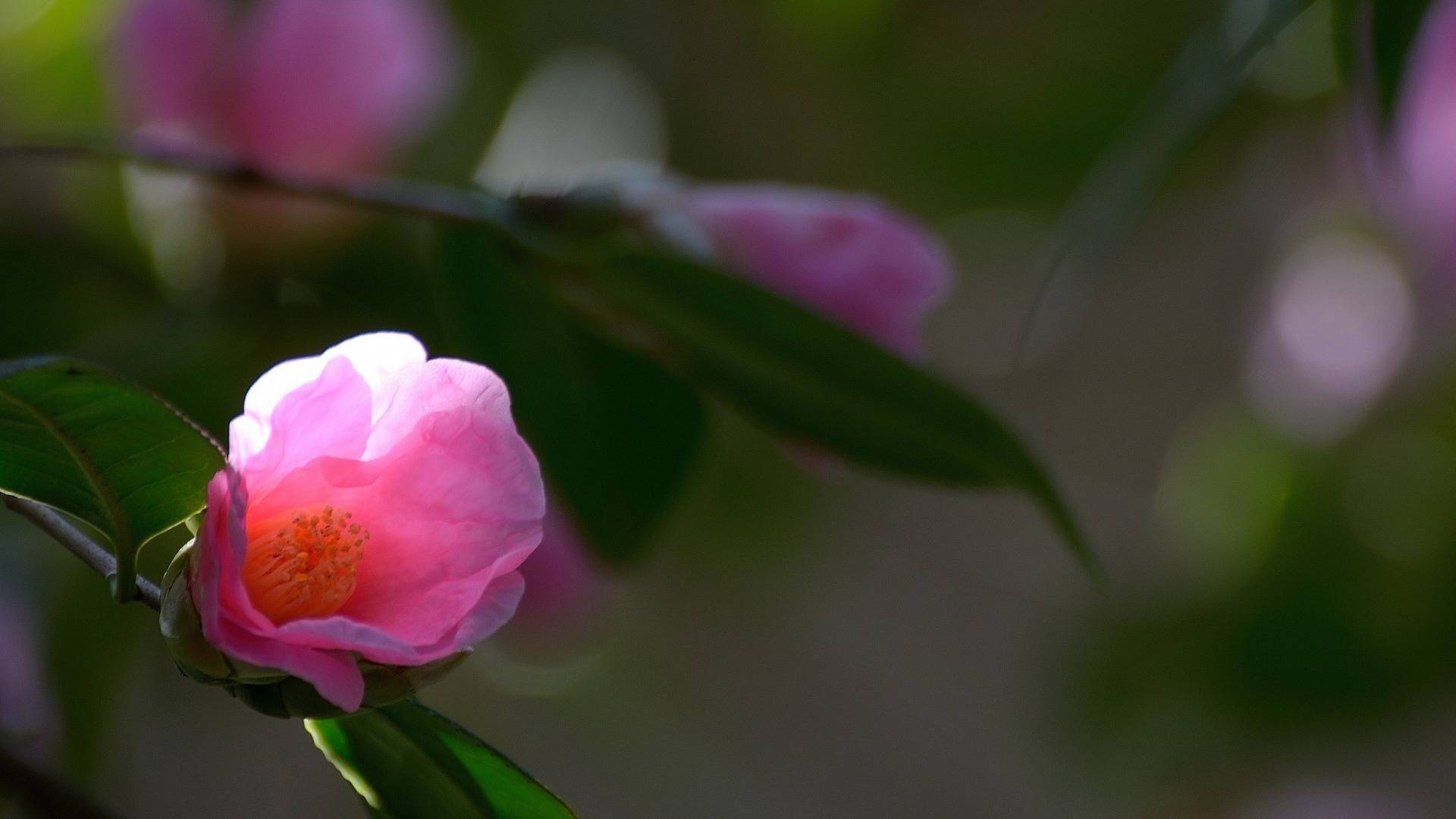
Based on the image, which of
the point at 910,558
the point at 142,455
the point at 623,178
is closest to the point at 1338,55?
the point at 623,178

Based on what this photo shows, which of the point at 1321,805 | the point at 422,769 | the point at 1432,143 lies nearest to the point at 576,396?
the point at 422,769

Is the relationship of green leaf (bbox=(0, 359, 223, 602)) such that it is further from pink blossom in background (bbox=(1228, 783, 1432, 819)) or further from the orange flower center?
pink blossom in background (bbox=(1228, 783, 1432, 819))

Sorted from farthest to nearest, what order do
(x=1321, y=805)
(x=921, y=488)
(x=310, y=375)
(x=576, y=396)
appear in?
(x=1321, y=805), (x=921, y=488), (x=576, y=396), (x=310, y=375)

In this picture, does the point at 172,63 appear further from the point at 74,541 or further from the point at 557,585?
the point at 74,541

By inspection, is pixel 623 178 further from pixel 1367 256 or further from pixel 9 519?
pixel 1367 256

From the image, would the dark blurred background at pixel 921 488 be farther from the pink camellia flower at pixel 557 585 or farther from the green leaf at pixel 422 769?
the green leaf at pixel 422 769

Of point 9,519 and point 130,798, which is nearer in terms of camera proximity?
point 9,519
